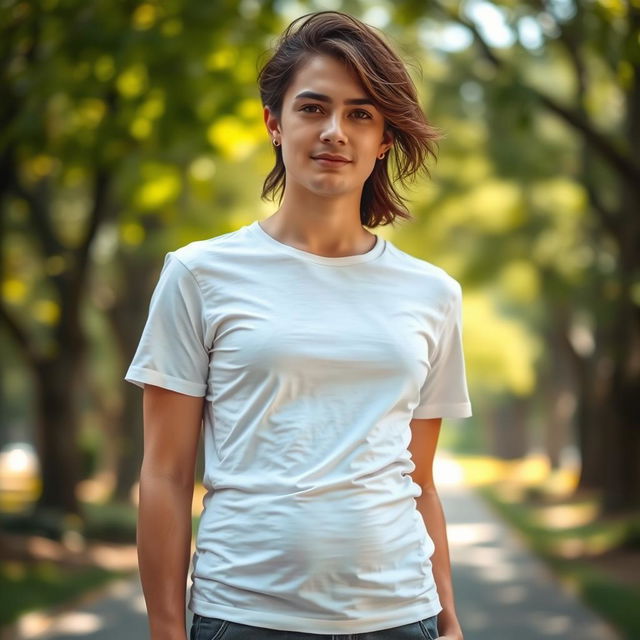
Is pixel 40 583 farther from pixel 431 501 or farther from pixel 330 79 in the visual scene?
pixel 330 79

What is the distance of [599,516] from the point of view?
2020 cm

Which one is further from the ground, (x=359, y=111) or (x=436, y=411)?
(x=359, y=111)

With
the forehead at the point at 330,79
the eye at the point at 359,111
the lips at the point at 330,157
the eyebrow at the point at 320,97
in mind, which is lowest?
the lips at the point at 330,157

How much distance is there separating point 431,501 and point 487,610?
833 centimetres

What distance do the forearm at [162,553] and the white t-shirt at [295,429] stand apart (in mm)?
49

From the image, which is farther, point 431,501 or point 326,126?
point 431,501

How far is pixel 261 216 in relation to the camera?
1814 cm

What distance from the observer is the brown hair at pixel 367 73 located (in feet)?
9.22

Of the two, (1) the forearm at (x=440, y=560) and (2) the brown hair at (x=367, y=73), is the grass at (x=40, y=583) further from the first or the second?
(2) the brown hair at (x=367, y=73)

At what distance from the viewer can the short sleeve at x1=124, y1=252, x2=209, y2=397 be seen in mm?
2691

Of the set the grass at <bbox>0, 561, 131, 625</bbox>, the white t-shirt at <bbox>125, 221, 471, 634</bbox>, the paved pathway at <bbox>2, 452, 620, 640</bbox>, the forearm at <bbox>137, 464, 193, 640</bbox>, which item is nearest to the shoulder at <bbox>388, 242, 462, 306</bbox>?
the white t-shirt at <bbox>125, 221, 471, 634</bbox>

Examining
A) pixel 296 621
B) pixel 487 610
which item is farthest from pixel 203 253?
pixel 487 610

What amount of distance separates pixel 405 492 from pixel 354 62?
98 centimetres

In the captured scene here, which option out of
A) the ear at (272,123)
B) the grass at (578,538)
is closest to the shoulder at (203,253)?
the ear at (272,123)
